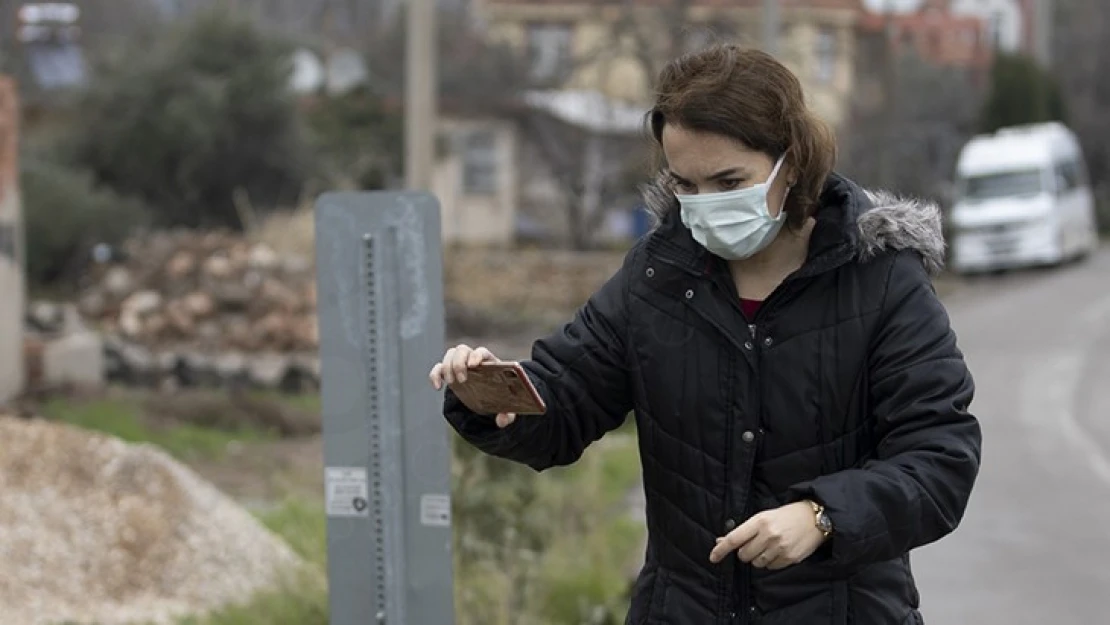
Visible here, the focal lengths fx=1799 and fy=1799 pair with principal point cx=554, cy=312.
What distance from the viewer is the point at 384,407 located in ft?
13.0

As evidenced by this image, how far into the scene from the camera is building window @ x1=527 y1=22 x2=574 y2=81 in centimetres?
3381

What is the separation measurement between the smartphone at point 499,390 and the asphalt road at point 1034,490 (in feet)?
16.6

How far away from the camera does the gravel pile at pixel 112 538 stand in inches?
263

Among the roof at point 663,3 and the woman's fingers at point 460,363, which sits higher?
the woman's fingers at point 460,363

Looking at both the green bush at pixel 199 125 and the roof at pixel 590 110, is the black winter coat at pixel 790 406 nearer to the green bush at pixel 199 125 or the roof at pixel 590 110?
the green bush at pixel 199 125

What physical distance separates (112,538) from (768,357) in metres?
4.60

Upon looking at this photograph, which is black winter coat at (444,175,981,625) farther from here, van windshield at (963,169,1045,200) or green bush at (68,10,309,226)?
van windshield at (963,169,1045,200)

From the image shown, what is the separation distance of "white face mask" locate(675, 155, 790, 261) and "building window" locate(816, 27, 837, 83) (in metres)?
32.9

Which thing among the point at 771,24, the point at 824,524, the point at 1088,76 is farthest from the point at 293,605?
the point at 1088,76

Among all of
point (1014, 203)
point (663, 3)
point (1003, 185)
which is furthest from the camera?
point (1003, 185)

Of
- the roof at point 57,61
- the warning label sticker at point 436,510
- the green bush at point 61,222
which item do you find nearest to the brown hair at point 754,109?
the warning label sticker at point 436,510

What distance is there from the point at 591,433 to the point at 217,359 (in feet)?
39.7

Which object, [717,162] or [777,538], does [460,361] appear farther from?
[777,538]

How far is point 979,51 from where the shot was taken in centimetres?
6950
